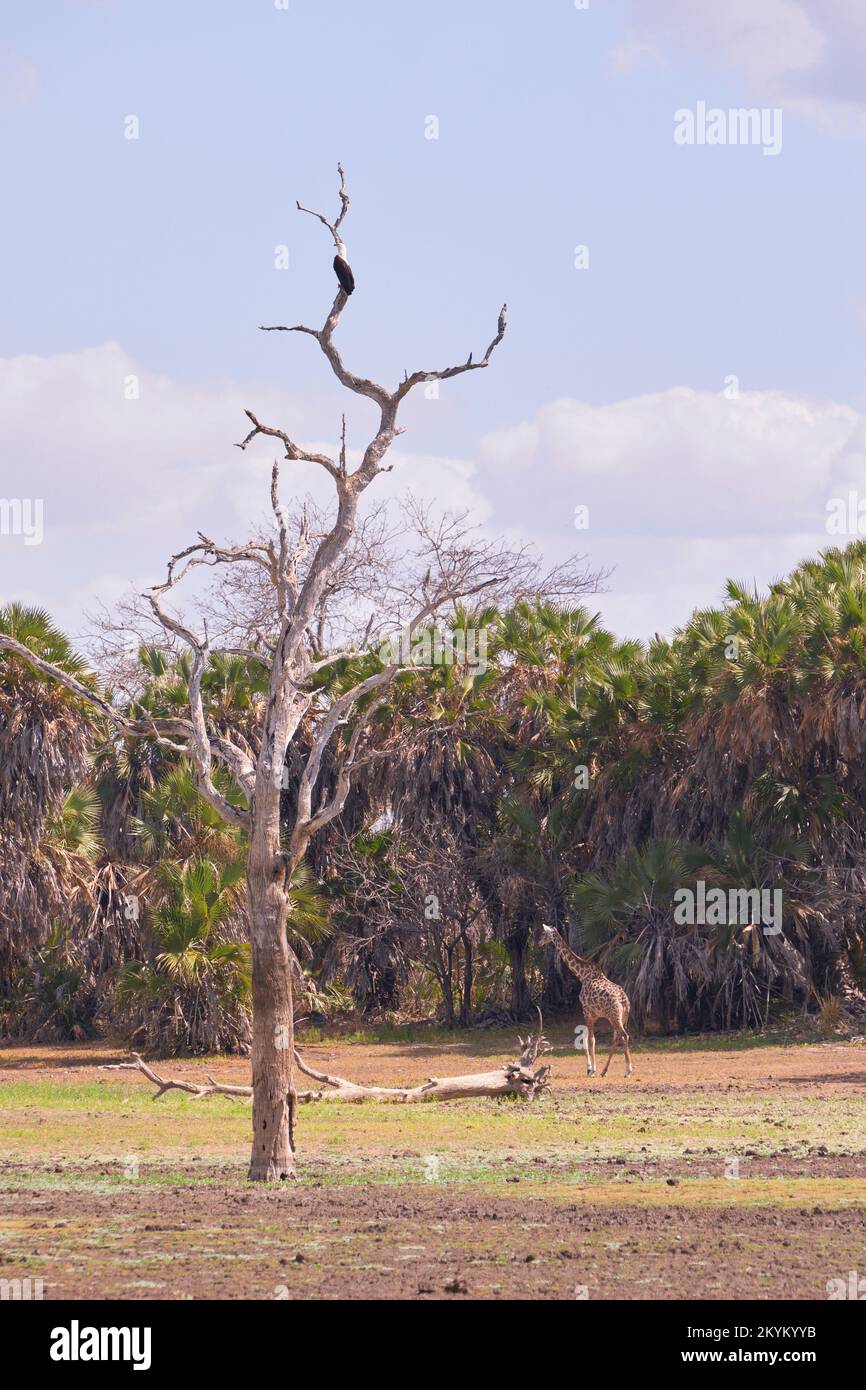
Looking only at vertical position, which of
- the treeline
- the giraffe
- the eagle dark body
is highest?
→ the eagle dark body

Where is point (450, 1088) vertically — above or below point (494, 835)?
below

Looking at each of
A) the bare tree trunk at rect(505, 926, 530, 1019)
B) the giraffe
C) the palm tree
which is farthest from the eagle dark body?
the bare tree trunk at rect(505, 926, 530, 1019)

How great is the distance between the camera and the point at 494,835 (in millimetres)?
34031

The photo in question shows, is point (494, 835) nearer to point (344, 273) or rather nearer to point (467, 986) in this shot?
point (467, 986)

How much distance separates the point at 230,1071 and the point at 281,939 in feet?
41.4

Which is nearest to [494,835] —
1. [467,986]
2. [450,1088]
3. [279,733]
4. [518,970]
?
[518,970]

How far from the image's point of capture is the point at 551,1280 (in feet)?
29.2

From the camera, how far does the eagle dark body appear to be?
13164mm

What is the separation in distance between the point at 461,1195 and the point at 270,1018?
1.97m

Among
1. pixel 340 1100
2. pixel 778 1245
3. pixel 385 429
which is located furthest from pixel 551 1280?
pixel 340 1100

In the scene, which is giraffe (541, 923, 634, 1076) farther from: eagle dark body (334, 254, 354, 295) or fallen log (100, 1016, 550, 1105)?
eagle dark body (334, 254, 354, 295)

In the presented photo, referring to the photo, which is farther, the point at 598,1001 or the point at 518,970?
the point at 518,970

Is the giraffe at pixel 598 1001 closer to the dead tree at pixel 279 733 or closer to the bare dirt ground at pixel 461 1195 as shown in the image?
the bare dirt ground at pixel 461 1195

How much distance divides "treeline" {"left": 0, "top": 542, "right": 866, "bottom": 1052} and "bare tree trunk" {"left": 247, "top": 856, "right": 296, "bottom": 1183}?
11322 millimetres
